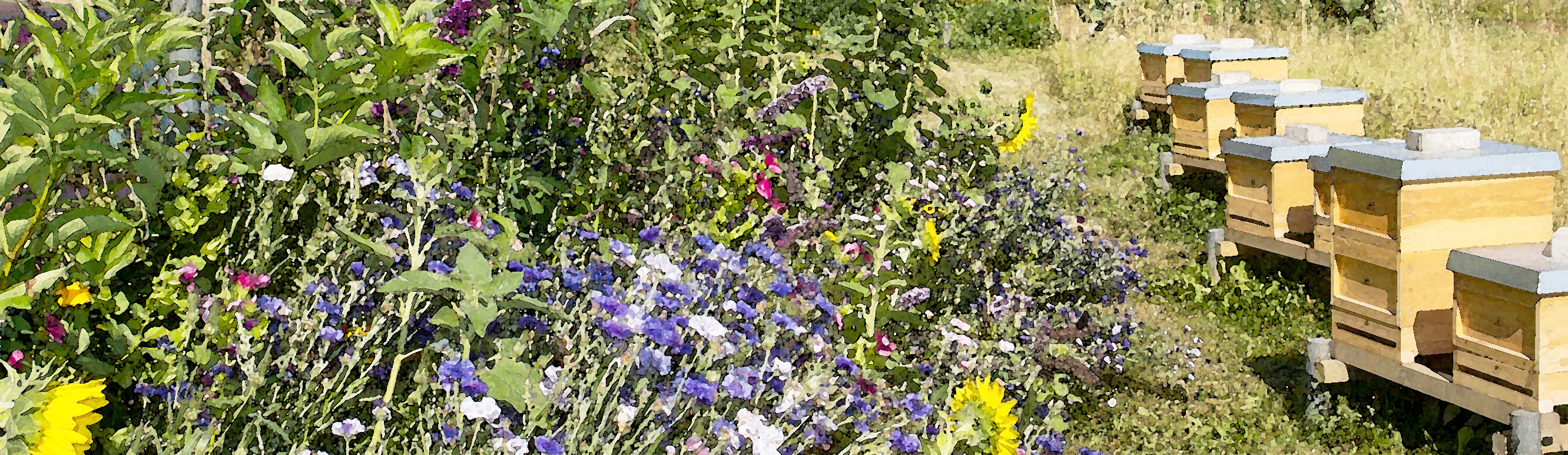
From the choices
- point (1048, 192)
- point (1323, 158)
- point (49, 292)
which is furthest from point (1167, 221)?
point (49, 292)

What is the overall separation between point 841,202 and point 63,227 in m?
2.76

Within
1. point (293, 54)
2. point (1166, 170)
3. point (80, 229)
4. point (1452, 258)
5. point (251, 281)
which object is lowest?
point (1166, 170)

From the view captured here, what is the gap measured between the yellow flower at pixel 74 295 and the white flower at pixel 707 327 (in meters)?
0.90

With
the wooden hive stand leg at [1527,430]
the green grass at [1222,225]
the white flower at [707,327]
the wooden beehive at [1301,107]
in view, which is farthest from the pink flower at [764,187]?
the wooden beehive at [1301,107]

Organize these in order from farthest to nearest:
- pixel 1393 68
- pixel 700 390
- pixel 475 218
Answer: pixel 1393 68
pixel 475 218
pixel 700 390

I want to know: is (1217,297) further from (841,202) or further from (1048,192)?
(841,202)

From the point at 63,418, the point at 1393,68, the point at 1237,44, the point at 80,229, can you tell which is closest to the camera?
the point at 63,418

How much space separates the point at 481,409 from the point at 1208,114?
500cm

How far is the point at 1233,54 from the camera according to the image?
22.1 feet

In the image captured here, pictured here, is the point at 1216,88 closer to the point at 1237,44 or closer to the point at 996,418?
the point at 1237,44

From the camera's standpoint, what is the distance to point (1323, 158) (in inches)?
161

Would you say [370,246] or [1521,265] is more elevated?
[370,246]

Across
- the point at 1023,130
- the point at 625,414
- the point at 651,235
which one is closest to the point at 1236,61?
the point at 1023,130

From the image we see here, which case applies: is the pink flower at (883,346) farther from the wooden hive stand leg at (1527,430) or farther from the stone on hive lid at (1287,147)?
the stone on hive lid at (1287,147)
